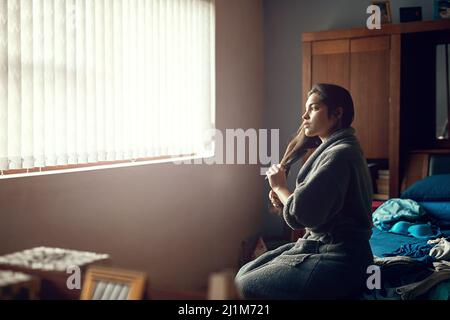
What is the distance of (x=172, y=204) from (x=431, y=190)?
165 centimetres

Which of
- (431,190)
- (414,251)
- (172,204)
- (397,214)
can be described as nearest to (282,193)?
(414,251)

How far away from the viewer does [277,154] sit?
4.43 meters

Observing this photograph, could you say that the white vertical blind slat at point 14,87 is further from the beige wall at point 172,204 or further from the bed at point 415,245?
the bed at point 415,245

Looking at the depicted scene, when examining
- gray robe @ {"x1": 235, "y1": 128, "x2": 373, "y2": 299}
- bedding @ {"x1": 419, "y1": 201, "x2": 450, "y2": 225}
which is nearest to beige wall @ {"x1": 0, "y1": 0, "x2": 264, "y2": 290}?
gray robe @ {"x1": 235, "y1": 128, "x2": 373, "y2": 299}

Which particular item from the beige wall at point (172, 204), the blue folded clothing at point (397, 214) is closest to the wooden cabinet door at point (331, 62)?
the beige wall at point (172, 204)

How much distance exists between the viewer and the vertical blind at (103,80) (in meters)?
2.27

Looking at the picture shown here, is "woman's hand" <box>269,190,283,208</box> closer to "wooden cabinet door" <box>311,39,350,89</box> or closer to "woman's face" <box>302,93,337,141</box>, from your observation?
"woman's face" <box>302,93,337,141</box>

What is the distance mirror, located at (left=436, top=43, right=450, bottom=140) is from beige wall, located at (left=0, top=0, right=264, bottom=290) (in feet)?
4.73

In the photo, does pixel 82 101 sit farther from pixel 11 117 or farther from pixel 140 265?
pixel 140 265

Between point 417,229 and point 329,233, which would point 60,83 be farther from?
point 417,229

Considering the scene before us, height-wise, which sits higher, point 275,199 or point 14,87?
point 14,87

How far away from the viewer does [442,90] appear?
3.83 metres

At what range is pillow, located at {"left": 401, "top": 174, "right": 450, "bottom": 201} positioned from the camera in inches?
125
